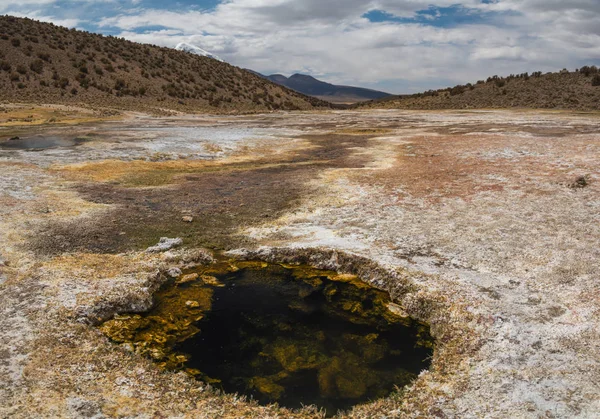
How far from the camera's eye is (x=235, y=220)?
10930mm

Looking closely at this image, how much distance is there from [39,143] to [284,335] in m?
19.0

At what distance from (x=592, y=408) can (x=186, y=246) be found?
7124 millimetres

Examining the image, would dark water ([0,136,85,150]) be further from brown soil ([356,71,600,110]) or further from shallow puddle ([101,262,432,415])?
brown soil ([356,71,600,110])

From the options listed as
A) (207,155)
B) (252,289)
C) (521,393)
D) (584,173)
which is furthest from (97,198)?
(584,173)

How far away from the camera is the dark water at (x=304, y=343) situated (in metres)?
5.50

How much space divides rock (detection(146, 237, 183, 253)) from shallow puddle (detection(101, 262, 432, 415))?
1.19m

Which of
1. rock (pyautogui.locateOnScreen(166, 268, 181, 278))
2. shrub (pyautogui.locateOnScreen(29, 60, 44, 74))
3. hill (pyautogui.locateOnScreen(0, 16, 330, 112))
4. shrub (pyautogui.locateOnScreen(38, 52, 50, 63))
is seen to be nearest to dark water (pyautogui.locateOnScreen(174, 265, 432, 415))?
rock (pyautogui.locateOnScreen(166, 268, 181, 278))

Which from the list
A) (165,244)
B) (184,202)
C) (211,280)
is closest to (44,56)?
(184,202)

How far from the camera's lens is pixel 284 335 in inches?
262

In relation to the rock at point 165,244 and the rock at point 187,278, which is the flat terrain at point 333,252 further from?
the rock at point 187,278

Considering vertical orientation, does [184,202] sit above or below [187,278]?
above

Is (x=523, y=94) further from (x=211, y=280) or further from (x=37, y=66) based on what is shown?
(x=211, y=280)

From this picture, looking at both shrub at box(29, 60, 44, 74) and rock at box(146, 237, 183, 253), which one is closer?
rock at box(146, 237, 183, 253)

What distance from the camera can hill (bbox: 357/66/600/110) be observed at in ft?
145
